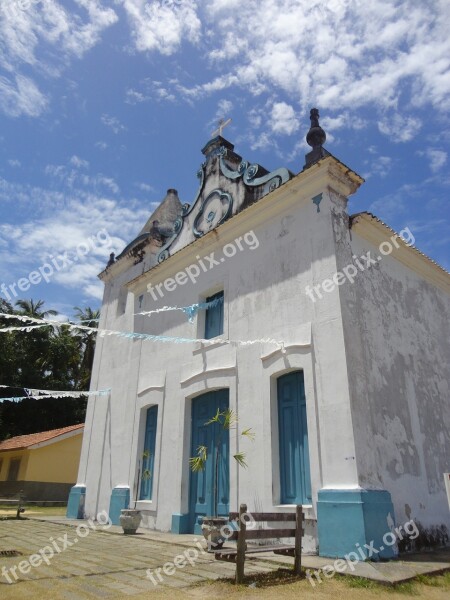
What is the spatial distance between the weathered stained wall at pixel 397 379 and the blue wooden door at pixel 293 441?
1.07 m

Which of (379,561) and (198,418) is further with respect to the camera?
(198,418)

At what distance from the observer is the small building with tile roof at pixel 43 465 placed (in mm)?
21141

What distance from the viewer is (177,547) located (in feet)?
24.5

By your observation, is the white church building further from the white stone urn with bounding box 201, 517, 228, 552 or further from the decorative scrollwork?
the white stone urn with bounding box 201, 517, 228, 552

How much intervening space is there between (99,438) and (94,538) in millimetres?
4492

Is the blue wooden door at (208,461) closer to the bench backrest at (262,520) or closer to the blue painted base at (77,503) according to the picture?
the bench backrest at (262,520)

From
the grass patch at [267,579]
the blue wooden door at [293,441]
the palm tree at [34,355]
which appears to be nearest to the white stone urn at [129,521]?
the blue wooden door at [293,441]

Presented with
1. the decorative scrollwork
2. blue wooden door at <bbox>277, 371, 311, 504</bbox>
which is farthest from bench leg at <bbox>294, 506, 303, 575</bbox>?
the decorative scrollwork

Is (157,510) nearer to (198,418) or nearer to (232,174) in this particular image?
(198,418)

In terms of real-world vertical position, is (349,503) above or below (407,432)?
below

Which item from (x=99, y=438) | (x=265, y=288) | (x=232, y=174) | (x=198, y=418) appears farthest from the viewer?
(x=99, y=438)

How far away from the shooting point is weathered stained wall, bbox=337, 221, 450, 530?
7238mm

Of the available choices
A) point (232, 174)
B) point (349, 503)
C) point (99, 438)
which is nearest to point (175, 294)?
point (232, 174)

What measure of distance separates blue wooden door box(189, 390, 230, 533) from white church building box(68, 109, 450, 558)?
0.12 feet
